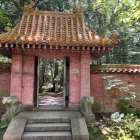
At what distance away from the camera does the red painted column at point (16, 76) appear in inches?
346

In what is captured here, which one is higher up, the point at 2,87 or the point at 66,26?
the point at 66,26

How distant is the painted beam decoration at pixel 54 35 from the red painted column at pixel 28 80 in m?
1.03

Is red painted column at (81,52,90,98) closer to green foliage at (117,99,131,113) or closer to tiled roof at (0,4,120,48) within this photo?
tiled roof at (0,4,120,48)

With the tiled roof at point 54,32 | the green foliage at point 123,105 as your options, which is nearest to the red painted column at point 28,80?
the tiled roof at point 54,32

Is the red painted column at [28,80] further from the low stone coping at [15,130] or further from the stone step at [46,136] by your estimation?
the stone step at [46,136]

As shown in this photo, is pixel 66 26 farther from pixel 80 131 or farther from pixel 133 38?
pixel 133 38

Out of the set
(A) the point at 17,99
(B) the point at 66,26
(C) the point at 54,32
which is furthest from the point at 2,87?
(B) the point at 66,26

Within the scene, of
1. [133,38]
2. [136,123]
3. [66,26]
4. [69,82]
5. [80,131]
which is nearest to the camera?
[80,131]

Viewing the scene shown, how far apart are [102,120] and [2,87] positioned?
451cm

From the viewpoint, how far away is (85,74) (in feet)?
29.5

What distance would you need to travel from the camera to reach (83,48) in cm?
815

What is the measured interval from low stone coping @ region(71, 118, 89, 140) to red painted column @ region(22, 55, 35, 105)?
239 cm

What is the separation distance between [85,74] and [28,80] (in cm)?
237

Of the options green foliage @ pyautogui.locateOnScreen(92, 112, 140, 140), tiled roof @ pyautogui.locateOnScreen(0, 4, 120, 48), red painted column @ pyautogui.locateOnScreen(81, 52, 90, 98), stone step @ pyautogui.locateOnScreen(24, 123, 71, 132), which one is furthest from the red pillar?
green foliage @ pyautogui.locateOnScreen(92, 112, 140, 140)
